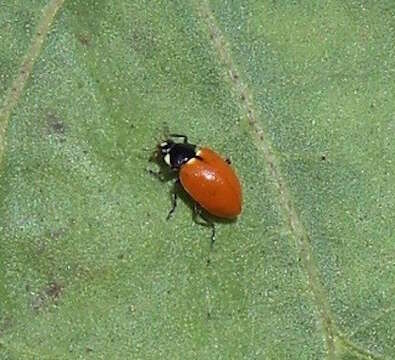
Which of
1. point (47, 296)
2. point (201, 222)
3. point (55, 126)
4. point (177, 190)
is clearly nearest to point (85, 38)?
point (55, 126)

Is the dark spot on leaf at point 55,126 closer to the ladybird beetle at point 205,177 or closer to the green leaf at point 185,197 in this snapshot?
the green leaf at point 185,197

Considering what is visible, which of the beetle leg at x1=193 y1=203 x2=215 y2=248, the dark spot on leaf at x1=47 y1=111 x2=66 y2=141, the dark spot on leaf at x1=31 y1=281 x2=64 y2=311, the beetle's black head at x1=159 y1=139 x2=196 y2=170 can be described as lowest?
the dark spot on leaf at x1=31 y1=281 x2=64 y2=311

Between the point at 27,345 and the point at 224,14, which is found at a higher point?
the point at 224,14

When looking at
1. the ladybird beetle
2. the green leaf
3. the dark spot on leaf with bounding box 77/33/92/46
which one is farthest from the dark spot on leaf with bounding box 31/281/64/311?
the dark spot on leaf with bounding box 77/33/92/46

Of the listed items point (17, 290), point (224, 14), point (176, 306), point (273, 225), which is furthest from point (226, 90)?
point (17, 290)

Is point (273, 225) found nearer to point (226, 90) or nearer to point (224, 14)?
point (226, 90)

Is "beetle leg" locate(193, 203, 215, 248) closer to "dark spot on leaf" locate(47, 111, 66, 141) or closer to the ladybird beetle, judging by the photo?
the ladybird beetle
